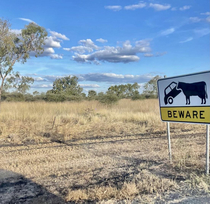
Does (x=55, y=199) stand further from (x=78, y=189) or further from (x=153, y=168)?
(x=153, y=168)

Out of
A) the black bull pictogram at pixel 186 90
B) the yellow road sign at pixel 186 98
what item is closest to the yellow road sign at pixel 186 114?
the yellow road sign at pixel 186 98

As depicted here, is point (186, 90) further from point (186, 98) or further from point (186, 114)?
point (186, 114)

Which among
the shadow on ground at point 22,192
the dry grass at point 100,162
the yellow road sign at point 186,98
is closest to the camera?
the shadow on ground at point 22,192

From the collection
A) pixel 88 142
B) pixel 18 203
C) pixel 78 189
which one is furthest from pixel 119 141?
pixel 18 203

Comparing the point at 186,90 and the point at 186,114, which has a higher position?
the point at 186,90

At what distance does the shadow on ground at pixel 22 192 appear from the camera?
116 inches

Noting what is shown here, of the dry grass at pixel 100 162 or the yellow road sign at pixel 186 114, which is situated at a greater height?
the yellow road sign at pixel 186 114

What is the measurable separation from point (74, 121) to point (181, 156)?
6.63m

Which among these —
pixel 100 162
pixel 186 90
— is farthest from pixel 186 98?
pixel 100 162

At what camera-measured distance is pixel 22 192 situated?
3223 mm

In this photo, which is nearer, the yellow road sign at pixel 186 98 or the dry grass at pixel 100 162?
the dry grass at pixel 100 162

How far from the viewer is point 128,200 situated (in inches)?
109

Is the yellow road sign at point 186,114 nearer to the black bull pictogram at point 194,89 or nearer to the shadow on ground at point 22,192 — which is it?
the black bull pictogram at point 194,89

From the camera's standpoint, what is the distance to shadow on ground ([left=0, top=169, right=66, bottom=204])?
9.68 feet
